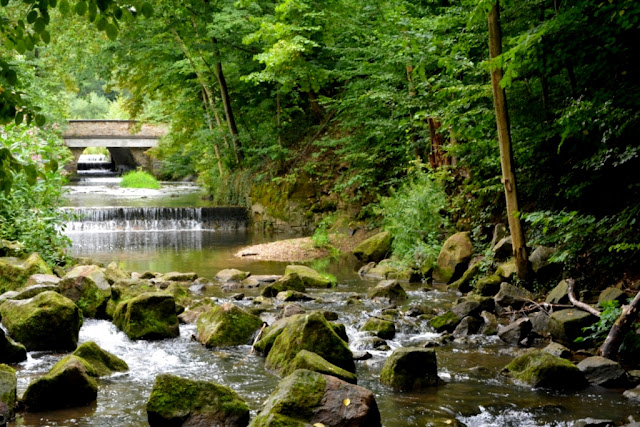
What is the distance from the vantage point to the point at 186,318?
820cm

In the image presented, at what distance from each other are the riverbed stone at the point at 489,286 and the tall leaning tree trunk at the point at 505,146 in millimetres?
527

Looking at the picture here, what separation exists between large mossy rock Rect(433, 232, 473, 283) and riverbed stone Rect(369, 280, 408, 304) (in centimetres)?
156

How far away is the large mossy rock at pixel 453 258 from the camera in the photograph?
11070mm

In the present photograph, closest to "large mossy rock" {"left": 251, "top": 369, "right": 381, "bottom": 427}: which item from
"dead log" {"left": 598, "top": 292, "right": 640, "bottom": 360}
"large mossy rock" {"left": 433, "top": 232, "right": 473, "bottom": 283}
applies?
"dead log" {"left": 598, "top": 292, "right": 640, "bottom": 360}

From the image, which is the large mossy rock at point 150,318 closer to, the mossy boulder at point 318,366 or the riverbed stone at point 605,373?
the mossy boulder at point 318,366

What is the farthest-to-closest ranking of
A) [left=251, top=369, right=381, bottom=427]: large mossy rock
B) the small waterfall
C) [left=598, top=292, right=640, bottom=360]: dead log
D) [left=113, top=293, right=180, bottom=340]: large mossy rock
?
the small waterfall
[left=113, top=293, right=180, bottom=340]: large mossy rock
[left=598, top=292, right=640, bottom=360]: dead log
[left=251, top=369, right=381, bottom=427]: large mossy rock

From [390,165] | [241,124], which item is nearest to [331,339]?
[390,165]

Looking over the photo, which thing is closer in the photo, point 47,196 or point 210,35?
point 47,196

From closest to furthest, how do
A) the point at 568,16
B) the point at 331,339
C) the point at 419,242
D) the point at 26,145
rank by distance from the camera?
the point at 331,339 < the point at 568,16 < the point at 26,145 < the point at 419,242

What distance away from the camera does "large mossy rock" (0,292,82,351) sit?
668cm

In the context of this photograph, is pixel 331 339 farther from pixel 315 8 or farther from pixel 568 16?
pixel 315 8

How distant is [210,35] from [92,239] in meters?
6.52

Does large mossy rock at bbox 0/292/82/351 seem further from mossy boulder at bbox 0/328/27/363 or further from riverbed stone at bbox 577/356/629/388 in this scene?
riverbed stone at bbox 577/356/629/388

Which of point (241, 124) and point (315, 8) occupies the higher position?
point (315, 8)
